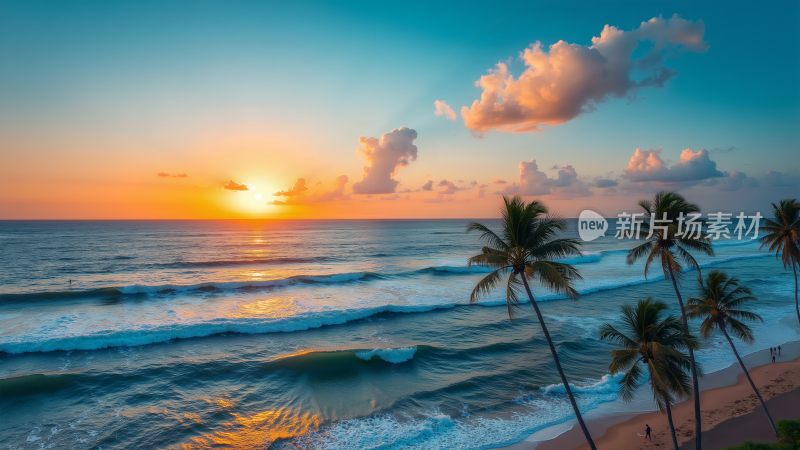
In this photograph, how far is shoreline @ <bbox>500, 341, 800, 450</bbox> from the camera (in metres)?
16.8

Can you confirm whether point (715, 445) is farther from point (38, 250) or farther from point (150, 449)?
point (38, 250)

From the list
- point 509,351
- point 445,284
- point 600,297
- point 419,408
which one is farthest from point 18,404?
point 600,297

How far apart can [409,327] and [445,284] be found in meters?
17.8

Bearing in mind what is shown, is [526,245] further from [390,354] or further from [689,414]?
[390,354]

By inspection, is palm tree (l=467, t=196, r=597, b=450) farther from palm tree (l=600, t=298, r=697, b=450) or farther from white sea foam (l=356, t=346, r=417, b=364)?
white sea foam (l=356, t=346, r=417, b=364)

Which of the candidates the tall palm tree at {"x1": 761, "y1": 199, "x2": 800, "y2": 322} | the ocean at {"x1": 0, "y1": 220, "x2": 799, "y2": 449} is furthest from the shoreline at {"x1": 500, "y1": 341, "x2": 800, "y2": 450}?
the tall palm tree at {"x1": 761, "y1": 199, "x2": 800, "y2": 322}

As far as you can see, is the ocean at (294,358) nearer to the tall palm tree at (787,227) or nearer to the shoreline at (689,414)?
the shoreline at (689,414)

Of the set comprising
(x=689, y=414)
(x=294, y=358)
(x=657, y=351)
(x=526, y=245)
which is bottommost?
(x=689, y=414)

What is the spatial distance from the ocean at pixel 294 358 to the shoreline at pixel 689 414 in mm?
905

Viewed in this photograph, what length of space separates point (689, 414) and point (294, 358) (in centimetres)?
2224

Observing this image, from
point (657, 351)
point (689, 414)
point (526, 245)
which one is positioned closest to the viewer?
point (657, 351)

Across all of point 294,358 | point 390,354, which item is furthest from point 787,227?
point 294,358

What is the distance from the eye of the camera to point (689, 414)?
19.2 m

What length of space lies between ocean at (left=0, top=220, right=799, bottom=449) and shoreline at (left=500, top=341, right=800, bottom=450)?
0.90 meters
